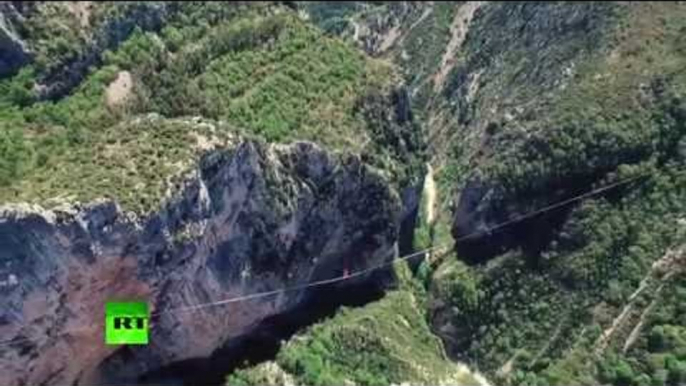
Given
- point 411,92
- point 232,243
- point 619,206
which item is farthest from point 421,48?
point 232,243

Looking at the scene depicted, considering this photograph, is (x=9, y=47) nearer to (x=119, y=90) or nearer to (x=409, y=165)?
(x=119, y=90)

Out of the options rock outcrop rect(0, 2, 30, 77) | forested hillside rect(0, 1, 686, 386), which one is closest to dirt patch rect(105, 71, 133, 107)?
forested hillside rect(0, 1, 686, 386)

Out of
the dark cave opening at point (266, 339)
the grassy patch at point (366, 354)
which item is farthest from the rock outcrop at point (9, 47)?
the grassy patch at point (366, 354)

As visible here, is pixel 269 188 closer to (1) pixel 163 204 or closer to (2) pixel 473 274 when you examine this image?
(1) pixel 163 204

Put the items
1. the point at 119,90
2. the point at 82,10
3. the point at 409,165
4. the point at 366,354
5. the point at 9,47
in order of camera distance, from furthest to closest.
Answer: the point at 409,165
the point at 82,10
the point at 119,90
the point at 366,354
the point at 9,47

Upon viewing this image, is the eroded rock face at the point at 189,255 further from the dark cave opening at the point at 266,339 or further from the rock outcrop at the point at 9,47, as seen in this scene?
the rock outcrop at the point at 9,47

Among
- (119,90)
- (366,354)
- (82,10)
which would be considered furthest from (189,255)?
(82,10)
